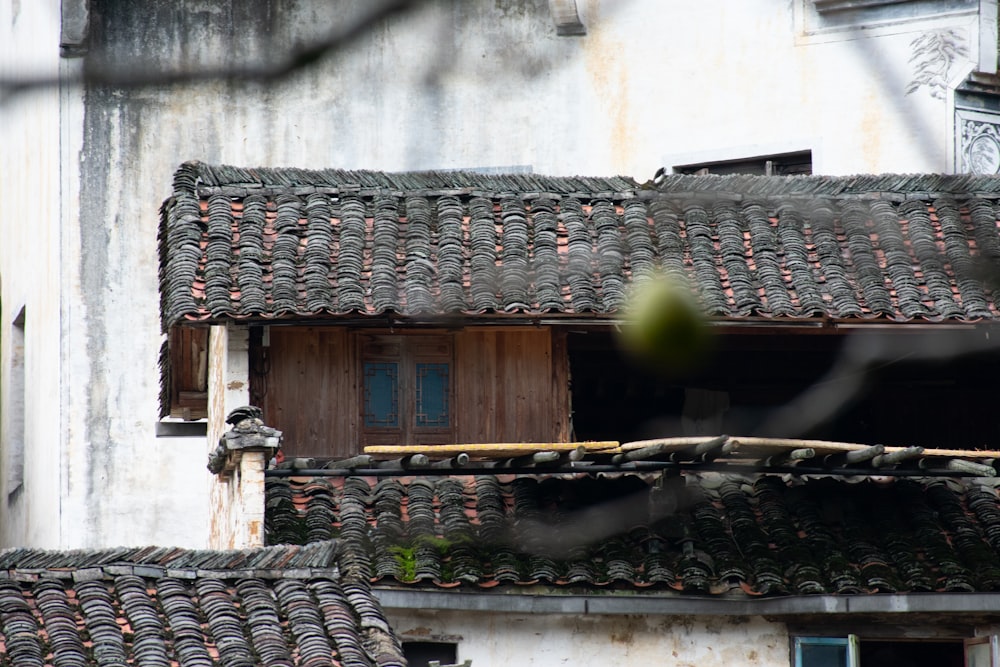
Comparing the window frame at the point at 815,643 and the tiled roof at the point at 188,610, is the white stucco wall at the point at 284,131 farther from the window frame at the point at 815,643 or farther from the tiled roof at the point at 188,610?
the tiled roof at the point at 188,610

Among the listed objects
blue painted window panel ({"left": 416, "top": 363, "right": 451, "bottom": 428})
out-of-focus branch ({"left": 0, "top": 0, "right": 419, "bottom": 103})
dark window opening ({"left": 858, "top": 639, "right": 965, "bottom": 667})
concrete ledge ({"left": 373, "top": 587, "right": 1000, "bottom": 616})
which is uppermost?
blue painted window panel ({"left": 416, "top": 363, "right": 451, "bottom": 428})

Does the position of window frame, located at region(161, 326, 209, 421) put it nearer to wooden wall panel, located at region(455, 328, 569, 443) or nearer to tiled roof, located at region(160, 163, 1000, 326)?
tiled roof, located at region(160, 163, 1000, 326)

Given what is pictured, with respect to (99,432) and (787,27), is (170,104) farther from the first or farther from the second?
(787,27)

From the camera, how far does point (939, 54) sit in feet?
58.1

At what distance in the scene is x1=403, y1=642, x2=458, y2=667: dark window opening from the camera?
1086 centimetres

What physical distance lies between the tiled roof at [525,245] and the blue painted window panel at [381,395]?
80 cm

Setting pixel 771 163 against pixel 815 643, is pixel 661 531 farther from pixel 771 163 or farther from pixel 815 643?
pixel 771 163

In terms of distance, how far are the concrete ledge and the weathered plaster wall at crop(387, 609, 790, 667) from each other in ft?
1.00

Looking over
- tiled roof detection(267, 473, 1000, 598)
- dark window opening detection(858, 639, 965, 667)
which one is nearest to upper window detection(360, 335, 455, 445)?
tiled roof detection(267, 473, 1000, 598)

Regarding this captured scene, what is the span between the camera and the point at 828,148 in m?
18.5

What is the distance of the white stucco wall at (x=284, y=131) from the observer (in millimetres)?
18000

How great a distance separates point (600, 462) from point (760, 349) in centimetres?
245

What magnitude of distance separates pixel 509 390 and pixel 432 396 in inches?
23.0

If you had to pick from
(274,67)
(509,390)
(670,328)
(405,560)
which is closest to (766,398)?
(509,390)
